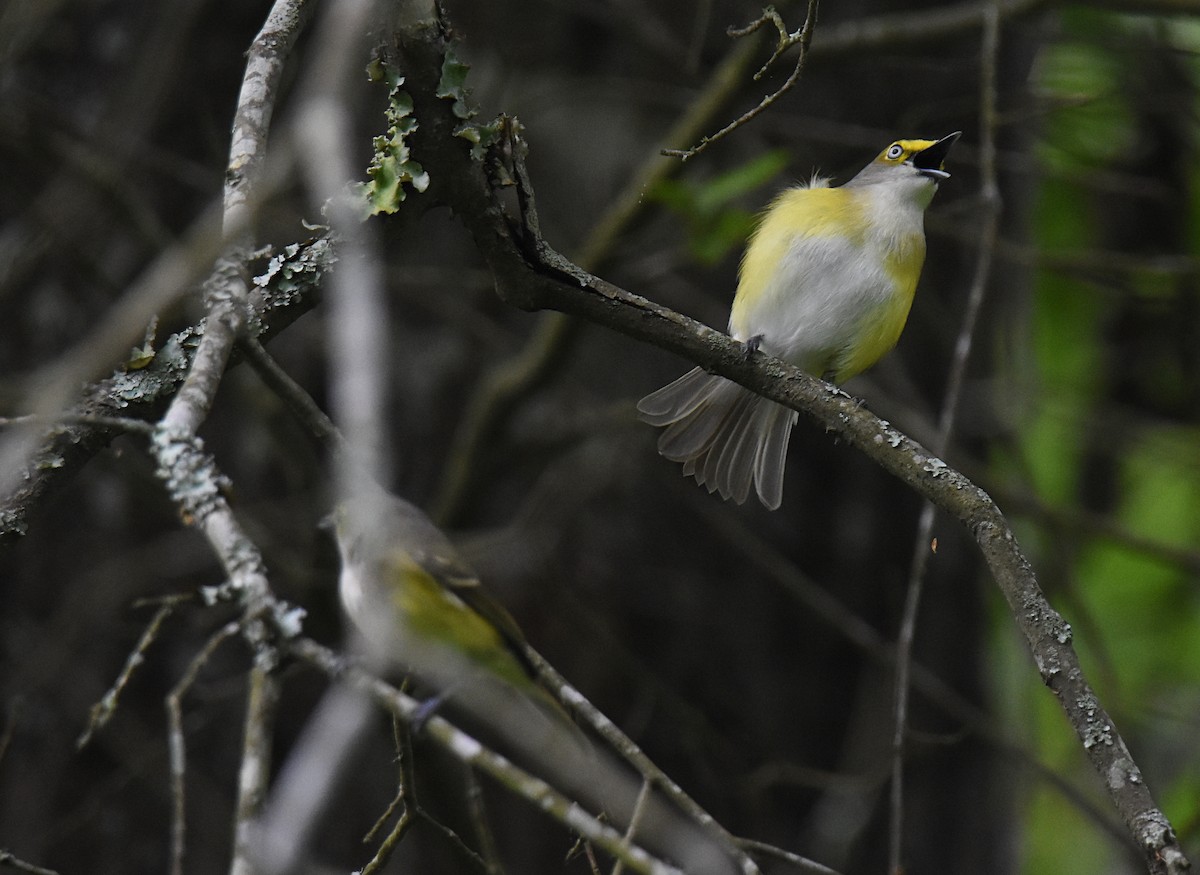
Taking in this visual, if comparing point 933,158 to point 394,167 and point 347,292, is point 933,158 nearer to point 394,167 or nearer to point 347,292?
point 394,167

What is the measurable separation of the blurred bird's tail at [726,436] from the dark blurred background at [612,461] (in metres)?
0.44

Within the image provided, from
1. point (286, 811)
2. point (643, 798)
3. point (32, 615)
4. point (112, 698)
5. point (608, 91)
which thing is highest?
point (608, 91)

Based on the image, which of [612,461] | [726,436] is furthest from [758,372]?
[612,461]

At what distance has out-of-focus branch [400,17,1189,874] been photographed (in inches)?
77.4

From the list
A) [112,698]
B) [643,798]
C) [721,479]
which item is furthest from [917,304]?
[112,698]

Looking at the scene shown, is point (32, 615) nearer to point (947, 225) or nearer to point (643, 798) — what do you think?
point (643, 798)

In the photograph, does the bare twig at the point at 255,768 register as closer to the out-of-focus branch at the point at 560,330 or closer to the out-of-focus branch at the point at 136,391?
the out-of-focus branch at the point at 136,391

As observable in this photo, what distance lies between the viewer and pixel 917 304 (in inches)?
195

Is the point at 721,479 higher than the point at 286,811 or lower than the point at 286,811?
lower

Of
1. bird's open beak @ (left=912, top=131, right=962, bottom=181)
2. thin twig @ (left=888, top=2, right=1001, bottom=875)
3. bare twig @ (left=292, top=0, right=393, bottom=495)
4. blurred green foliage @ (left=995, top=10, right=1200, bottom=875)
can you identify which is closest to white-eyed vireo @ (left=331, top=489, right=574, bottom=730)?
thin twig @ (left=888, top=2, right=1001, bottom=875)

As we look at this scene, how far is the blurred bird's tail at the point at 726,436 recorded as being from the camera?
12.9 ft

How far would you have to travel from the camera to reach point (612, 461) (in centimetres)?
509

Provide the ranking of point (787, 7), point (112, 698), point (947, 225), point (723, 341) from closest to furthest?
point (112, 698), point (723, 341), point (787, 7), point (947, 225)

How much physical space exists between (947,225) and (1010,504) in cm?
111
